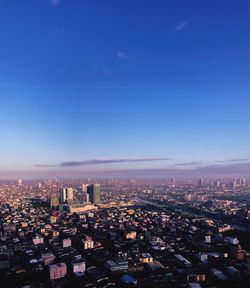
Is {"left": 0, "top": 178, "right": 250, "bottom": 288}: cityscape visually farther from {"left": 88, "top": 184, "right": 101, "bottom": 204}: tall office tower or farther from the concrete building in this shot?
{"left": 88, "top": 184, "right": 101, "bottom": 204}: tall office tower

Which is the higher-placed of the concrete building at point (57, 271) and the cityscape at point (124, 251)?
the concrete building at point (57, 271)

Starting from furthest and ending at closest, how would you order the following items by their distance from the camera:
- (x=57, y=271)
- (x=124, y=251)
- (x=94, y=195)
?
(x=94, y=195) < (x=124, y=251) < (x=57, y=271)

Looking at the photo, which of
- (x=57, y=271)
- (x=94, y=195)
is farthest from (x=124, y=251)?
(x=94, y=195)

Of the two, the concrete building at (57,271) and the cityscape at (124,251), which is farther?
the concrete building at (57,271)

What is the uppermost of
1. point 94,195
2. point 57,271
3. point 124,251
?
point 94,195

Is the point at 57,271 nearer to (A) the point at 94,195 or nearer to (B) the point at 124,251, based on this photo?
(B) the point at 124,251

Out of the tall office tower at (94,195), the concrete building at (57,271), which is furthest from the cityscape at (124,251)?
the tall office tower at (94,195)

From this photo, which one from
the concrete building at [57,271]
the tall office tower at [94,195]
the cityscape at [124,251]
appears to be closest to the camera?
the cityscape at [124,251]

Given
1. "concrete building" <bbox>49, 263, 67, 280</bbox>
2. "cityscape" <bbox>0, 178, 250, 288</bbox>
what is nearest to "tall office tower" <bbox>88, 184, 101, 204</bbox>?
"cityscape" <bbox>0, 178, 250, 288</bbox>

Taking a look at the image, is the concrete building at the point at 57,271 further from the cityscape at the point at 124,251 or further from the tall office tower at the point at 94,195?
the tall office tower at the point at 94,195

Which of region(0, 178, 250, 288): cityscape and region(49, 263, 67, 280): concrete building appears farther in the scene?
region(49, 263, 67, 280): concrete building

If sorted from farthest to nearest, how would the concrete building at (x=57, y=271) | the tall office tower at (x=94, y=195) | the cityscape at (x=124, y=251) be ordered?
the tall office tower at (x=94, y=195) → the concrete building at (x=57, y=271) → the cityscape at (x=124, y=251)

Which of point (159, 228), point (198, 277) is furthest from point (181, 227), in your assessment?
point (198, 277)

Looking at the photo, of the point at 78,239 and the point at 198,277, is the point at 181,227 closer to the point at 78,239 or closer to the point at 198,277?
the point at 78,239
